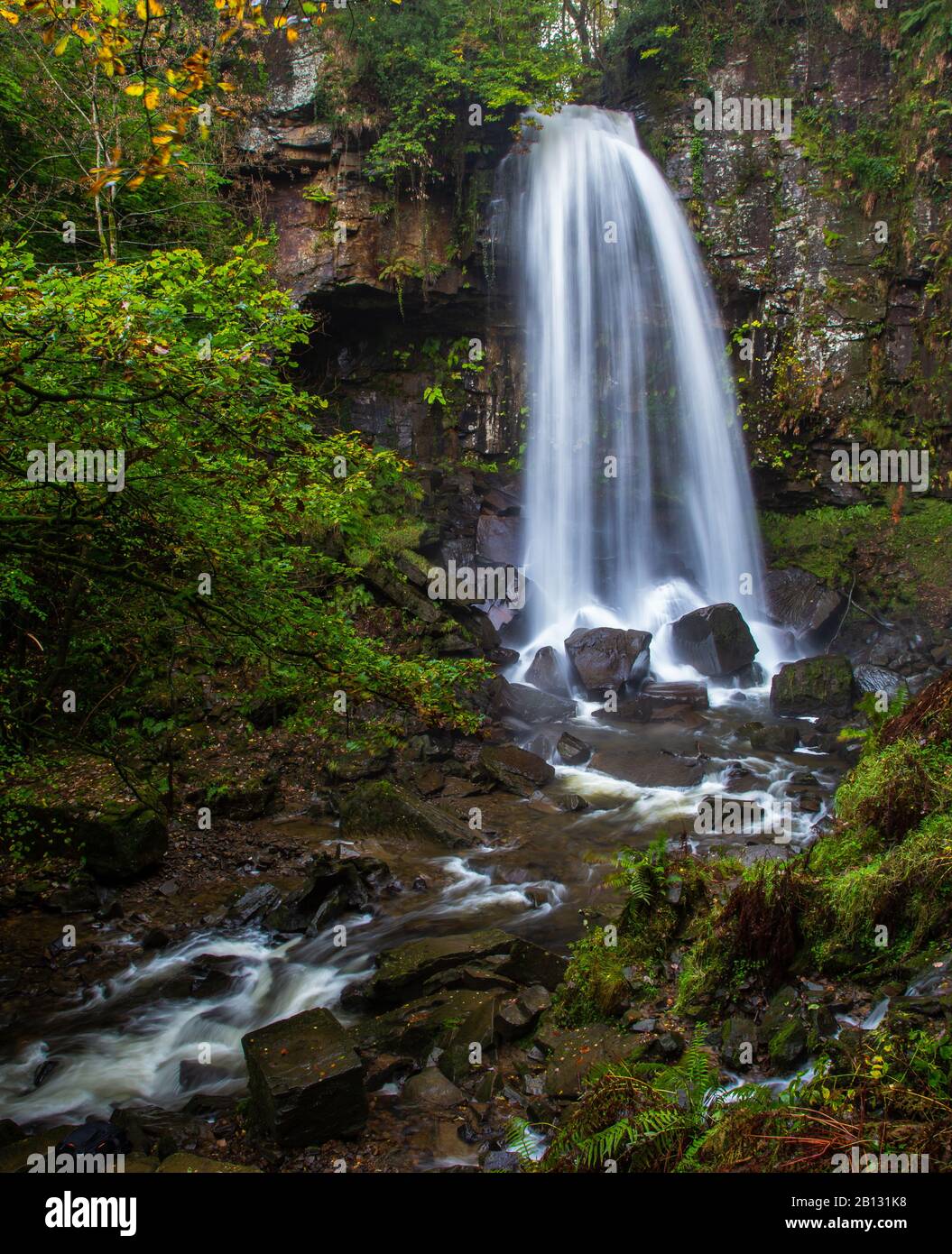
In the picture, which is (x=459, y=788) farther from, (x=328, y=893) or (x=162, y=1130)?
(x=162, y=1130)

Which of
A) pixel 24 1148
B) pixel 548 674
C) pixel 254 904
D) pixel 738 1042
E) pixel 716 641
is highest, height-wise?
pixel 716 641

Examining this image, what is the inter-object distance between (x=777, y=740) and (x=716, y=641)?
3.18 m

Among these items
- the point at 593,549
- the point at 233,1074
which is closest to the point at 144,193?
the point at 593,549

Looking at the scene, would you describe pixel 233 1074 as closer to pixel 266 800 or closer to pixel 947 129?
pixel 266 800

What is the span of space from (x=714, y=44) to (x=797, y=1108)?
2225 centimetres

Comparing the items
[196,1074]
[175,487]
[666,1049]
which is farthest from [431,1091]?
[175,487]

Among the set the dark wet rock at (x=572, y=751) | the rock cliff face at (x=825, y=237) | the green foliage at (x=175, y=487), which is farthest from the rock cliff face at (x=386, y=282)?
the green foliage at (x=175, y=487)

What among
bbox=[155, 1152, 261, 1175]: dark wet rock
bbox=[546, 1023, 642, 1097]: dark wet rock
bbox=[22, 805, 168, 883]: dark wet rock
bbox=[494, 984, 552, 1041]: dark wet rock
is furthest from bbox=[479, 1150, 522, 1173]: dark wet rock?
bbox=[22, 805, 168, 883]: dark wet rock

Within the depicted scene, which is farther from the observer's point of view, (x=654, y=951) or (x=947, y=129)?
(x=947, y=129)

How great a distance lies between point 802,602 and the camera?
16422 millimetres

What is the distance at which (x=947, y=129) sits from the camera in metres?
16.4

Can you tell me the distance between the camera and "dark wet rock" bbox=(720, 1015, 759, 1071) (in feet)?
14.8

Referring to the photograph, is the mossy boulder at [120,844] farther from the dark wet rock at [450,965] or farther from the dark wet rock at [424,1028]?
the dark wet rock at [424,1028]
